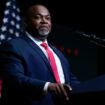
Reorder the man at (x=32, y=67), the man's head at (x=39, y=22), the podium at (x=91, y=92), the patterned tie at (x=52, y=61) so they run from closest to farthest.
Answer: the podium at (x=91, y=92) → the man at (x=32, y=67) → the patterned tie at (x=52, y=61) → the man's head at (x=39, y=22)

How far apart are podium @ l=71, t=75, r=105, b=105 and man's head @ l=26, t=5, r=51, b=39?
2.23 ft

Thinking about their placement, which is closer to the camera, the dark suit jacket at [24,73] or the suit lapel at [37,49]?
the dark suit jacket at [24,73]

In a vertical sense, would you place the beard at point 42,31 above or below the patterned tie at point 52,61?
above

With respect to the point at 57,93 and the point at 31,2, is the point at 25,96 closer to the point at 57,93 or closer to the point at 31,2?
the point at 57,93

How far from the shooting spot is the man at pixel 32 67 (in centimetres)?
155

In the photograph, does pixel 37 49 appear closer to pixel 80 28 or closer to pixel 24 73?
pixel 24 73

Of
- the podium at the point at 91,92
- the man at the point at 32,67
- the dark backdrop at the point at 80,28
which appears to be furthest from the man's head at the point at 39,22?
the dark backdrop at the point at 80,28

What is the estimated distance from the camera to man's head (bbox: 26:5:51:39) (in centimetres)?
190

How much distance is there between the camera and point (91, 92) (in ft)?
4.03

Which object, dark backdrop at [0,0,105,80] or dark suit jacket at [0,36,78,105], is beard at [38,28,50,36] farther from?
dark backdrop at [0,0,105,80]

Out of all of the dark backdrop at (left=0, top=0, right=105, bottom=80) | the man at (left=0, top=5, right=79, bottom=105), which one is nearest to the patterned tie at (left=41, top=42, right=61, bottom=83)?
the man at (left=0, top=5, right=79, bottom=105)

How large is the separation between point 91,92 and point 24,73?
518mm

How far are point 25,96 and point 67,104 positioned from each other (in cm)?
39

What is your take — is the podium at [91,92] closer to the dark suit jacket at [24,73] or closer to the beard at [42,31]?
the dark suit jacket at [24,73]
